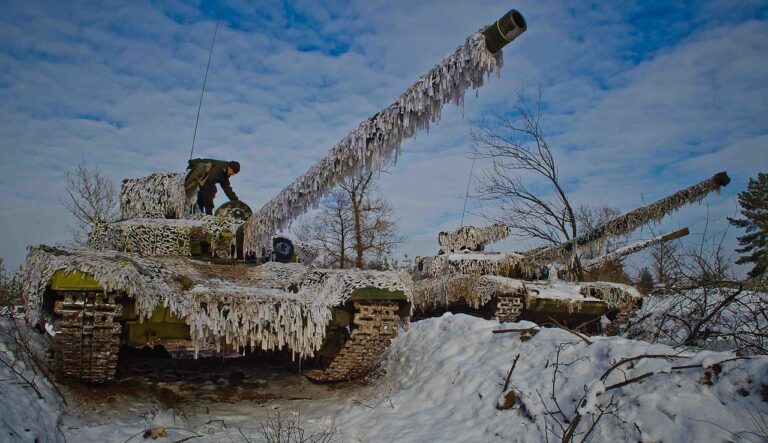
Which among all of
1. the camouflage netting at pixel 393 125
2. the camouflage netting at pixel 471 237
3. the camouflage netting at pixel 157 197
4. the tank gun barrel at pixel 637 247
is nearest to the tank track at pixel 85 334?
the camouflage netting at pixel 393 125

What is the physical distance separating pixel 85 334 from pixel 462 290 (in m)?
6.51

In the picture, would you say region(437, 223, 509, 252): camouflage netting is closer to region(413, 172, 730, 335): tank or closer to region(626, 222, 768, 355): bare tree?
region(413, 172, 730, 335): tank

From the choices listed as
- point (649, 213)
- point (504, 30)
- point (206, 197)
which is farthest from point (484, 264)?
point (504, 30)

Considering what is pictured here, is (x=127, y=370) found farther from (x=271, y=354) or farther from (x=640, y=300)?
(x=640, y=300)

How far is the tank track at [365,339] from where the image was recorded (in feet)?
18.4

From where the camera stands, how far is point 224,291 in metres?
4.94

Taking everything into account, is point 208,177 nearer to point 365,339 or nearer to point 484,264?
point 365,339

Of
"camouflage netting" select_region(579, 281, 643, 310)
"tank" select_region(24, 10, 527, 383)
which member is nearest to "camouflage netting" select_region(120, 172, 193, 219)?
"tank" select_region(24, 10, 527, 383)

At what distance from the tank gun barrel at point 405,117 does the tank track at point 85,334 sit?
163cm

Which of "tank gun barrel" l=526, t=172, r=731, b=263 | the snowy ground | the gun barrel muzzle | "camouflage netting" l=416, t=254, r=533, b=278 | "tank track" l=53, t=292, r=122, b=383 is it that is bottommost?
the snowy ground

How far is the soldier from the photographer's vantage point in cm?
732

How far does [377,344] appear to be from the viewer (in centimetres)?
582

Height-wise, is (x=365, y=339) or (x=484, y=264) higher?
(x=484, y=264)

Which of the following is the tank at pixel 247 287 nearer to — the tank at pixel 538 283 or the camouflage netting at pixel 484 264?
the tank at pixel 538 283
